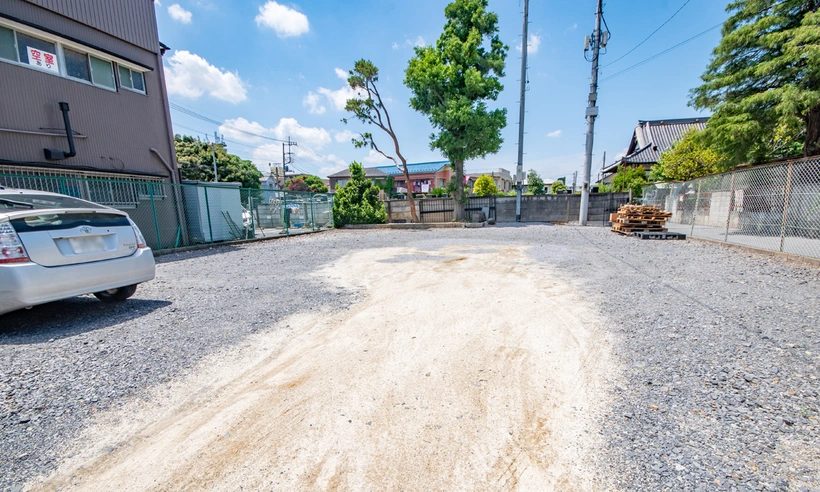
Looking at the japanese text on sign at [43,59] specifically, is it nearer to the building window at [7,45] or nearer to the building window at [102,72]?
the building window at [7,45]

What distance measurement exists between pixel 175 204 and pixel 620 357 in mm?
11923

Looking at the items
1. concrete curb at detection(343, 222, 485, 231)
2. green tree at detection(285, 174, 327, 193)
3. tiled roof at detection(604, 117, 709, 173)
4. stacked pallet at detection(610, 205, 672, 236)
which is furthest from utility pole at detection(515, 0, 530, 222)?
green tree at detection(285, 174, 327, 193)

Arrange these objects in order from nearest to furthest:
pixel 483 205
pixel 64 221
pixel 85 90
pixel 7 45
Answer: pixel 64 221
pixel 7 45
pixel 85 90
pixel 483 205

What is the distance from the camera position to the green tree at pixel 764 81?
8453 millimetres

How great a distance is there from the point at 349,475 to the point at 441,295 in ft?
9.69

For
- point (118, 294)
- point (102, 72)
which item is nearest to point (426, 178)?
point (102, 72)

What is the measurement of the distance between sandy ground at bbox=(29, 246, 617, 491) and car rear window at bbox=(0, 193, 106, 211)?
2.77 metres

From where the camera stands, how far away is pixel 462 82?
15273mm

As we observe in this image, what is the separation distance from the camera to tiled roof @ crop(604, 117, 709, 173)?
24.6m

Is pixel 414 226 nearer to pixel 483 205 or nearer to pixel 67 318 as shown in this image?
pixel 483 205

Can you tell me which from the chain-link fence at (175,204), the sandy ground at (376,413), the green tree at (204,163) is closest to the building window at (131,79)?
the chain-link fence at (175,204)

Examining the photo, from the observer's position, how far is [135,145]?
365 inches

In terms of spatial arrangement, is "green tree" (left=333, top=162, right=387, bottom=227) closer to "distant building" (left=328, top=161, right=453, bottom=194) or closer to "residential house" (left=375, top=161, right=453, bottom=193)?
"distant building" (left=328, top=161, right=453, bottom=194)

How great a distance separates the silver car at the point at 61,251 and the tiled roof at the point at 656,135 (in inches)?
1138
